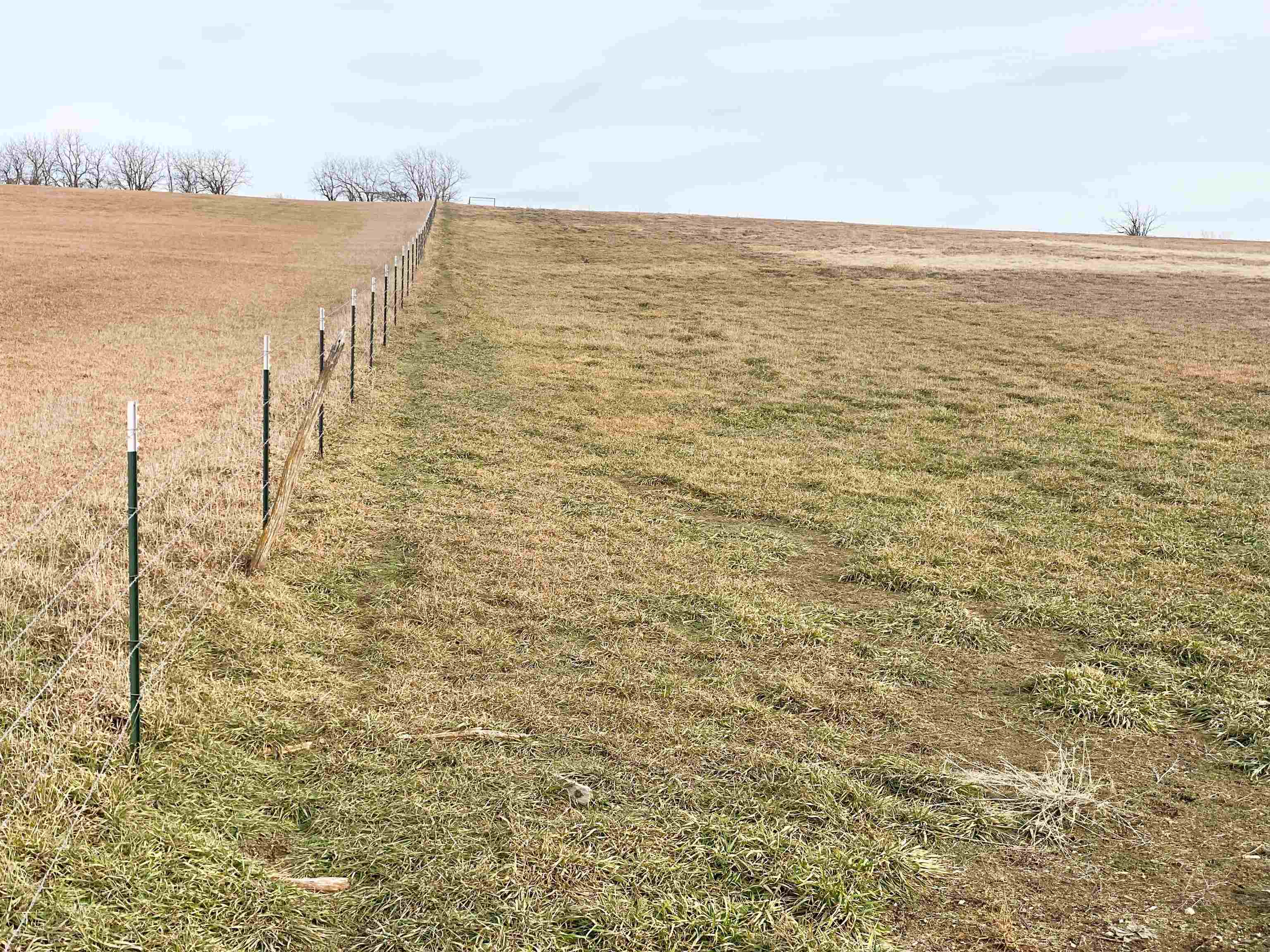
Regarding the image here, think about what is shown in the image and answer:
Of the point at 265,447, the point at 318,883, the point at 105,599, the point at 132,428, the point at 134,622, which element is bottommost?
the point at 318,883

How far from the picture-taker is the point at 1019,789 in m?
5.46

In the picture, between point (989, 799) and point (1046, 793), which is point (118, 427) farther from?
point (1046, 793)

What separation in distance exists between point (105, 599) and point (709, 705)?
13.9 ft

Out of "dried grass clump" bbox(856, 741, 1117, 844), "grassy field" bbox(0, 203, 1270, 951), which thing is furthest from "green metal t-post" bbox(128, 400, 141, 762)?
"dried grass clump" bbox(856, 741, 1117, 844)

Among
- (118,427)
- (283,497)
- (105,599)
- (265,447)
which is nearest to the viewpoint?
(105,599)

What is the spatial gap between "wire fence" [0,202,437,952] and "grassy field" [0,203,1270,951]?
0.09 metres

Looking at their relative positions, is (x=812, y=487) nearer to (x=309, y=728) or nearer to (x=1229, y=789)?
(x=1229, y=789)

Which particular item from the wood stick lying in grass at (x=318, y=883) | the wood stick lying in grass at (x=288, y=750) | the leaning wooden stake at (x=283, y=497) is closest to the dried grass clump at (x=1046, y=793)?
the wood stick lying in grass at (x=318, y=883)

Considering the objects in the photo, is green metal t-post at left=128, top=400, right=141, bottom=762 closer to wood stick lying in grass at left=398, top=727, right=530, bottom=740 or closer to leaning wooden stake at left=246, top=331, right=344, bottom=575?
wood stick lying in grass at left=398, top=727, right=530, bottom=740

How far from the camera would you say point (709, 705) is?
6.25 metres

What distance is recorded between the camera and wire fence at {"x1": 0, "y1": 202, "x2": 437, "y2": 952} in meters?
4.65

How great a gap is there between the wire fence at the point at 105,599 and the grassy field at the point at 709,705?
88 mm

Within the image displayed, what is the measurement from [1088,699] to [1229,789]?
106cm

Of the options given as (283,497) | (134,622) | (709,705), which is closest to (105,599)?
(283,497)
